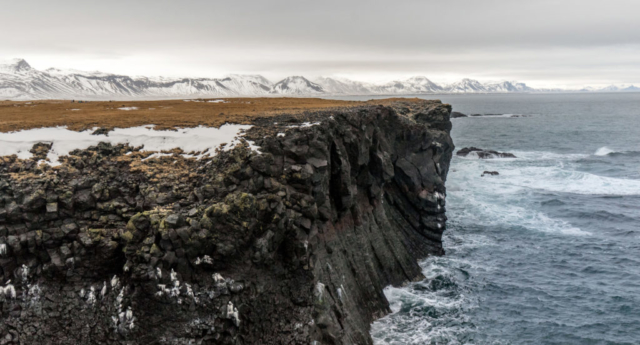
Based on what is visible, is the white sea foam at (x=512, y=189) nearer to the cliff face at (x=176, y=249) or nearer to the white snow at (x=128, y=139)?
the cliff face at (x=176, y=249)

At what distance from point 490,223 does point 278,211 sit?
35942mm

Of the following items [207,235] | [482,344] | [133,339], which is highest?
[207,235]

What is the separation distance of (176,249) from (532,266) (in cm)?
3325

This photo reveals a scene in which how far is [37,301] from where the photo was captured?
20.2m

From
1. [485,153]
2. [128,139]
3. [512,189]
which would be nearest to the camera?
[128,139]

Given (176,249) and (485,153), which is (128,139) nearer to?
(176,249)

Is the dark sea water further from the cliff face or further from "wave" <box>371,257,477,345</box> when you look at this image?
the cliff face

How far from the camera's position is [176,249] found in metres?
20.0

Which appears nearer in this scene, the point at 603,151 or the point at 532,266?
the point at 532,266

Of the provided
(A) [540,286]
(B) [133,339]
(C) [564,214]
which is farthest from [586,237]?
(B) [133,339]

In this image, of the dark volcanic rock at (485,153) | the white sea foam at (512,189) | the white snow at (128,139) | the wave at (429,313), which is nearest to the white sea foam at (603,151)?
the white sea foam at (512,189)

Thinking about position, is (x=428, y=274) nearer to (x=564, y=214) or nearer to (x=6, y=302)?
(x=564, y=214)

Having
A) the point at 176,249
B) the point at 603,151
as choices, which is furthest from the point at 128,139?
the point at 603,151

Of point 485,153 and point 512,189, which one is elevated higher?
point 485,153
